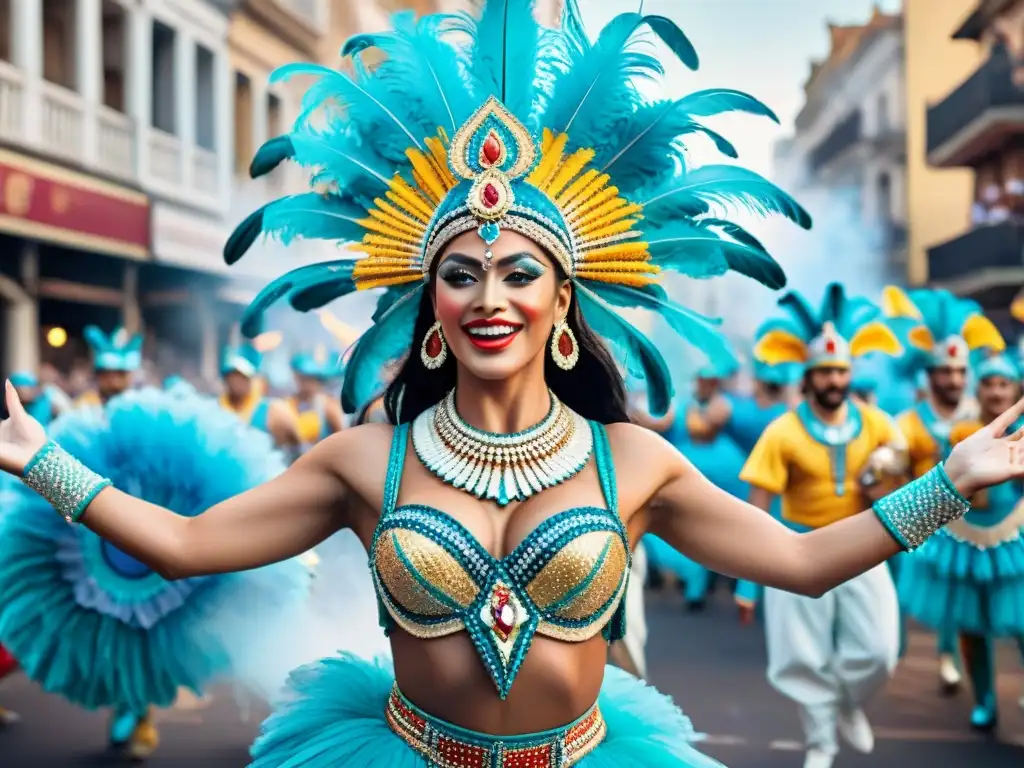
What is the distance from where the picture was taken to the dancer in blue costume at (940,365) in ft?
22.3

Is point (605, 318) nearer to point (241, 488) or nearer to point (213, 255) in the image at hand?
point (241, 488)

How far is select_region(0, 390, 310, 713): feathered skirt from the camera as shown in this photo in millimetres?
4234

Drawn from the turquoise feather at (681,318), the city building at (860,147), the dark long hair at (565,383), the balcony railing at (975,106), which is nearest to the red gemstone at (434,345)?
the dark long hair at (565,383)

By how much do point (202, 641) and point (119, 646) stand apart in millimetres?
322

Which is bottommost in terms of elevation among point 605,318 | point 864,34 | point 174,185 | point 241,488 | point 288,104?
point 241,488

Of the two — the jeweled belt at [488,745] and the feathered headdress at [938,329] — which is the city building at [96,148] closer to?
the feathered headdress at [938,329]

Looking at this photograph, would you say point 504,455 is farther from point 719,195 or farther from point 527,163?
point 719,195

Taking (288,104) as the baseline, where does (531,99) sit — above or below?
below

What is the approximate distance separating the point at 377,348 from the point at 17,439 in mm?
904

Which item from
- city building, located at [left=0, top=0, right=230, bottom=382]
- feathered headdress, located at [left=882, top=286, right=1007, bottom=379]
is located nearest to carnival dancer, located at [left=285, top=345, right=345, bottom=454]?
city building, located at [left=0, top=0, right=230, bottom=382]

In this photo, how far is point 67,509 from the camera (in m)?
2.74

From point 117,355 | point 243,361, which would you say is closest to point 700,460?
point 243,361

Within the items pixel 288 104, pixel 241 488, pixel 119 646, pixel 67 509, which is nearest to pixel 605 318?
pixel 67 509

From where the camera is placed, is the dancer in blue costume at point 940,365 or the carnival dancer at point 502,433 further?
the dancer in blue costume at point 940,365
